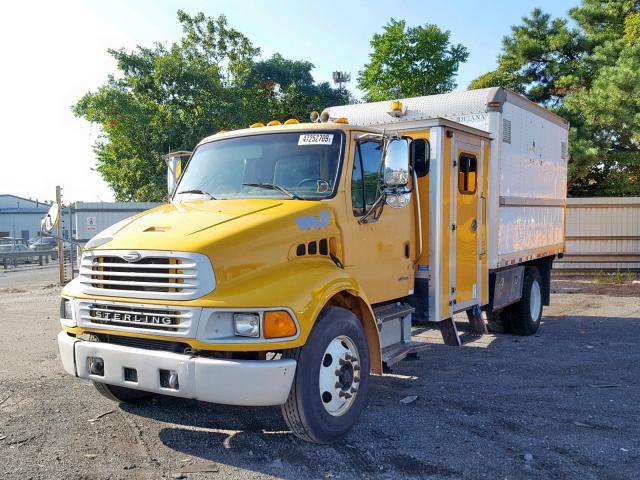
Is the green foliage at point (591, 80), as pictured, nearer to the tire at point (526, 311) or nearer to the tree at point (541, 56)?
the tree at point (541, 56)

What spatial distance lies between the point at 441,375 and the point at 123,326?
12.3 feet

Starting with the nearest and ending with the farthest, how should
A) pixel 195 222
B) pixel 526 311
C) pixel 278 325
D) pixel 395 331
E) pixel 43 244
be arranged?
pixel 278 325 < pixel 195 222 < pixel 395 331 < pixel 526 311 < pixel 43 244

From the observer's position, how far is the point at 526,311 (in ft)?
30.0

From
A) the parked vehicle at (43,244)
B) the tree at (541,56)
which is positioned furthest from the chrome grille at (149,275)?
the parked vehicle at (43,244)

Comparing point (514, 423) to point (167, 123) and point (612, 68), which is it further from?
point (167, 123)

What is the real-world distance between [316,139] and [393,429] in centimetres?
253

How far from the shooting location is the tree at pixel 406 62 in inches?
957

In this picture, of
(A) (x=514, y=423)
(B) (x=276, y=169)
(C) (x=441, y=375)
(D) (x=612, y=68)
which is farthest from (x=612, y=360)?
(D) (x=612, y=68)

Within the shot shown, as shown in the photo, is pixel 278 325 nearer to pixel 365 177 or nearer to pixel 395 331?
pixel 365 177

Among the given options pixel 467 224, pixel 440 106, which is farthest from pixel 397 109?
pixel 467 224

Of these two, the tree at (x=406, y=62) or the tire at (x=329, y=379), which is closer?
the tire at (x=329, y=379)

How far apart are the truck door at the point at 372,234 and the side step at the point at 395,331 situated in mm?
143

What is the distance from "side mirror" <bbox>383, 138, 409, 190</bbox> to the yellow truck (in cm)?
1

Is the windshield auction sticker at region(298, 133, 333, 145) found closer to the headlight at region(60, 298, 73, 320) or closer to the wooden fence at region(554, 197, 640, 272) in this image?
the headlight at region(60, 298, 73, 320)
